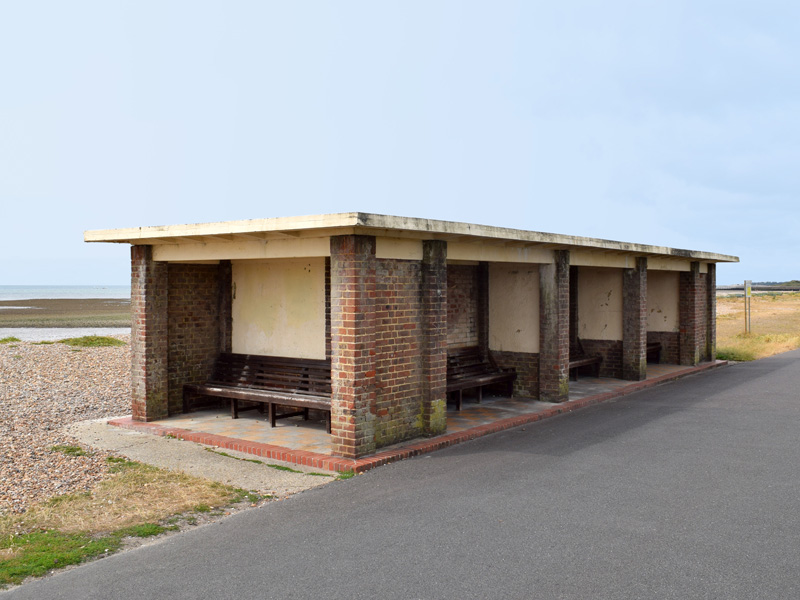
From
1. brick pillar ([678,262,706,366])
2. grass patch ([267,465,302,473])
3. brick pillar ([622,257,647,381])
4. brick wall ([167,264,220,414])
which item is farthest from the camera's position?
brick pillar ([678,262,706,366])

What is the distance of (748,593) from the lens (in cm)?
415

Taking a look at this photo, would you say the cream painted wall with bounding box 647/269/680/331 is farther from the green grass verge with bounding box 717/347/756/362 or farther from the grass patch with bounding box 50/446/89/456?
the grass patch with bounding box 50/446/89/456

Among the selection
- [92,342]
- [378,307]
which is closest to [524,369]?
[378,307]

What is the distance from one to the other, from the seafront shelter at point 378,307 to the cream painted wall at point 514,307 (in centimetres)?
2

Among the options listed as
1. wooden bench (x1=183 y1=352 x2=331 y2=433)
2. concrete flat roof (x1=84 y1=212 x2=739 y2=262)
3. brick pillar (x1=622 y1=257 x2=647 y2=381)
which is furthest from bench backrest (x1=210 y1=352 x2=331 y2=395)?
brick pillar (x1=622 y1=257 x2=647 y2=381)

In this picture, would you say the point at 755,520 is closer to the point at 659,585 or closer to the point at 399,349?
the point at 659,585

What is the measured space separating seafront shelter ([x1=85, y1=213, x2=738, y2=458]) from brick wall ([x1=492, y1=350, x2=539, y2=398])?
0.9 inches

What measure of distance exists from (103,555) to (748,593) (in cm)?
440

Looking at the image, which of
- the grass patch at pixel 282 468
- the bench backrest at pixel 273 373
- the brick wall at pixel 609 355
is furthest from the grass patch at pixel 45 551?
the brick wall at pixel 609 355

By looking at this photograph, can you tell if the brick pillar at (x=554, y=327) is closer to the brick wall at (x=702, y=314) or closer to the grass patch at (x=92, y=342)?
the brick wall at (x=702, y=314)

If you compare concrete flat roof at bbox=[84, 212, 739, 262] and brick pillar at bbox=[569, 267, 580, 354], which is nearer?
concrete flat roof at bbox=[84, 212, 739, 262]

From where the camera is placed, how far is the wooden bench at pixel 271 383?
8.65m

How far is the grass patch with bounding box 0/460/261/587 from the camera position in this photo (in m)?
4.91

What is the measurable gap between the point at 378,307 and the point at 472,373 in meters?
3.80
